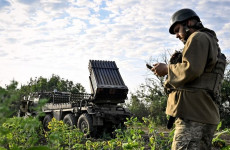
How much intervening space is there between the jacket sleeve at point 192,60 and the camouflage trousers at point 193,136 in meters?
0.37

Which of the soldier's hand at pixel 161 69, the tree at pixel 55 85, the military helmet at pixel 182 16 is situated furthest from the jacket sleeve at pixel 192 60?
the tree at pixel 55 85

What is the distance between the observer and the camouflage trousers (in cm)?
290

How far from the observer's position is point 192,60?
2904 mm

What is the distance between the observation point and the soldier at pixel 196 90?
2910 mm

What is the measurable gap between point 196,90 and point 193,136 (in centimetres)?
40

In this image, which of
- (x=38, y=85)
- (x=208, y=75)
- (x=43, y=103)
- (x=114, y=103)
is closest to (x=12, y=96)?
(x=43, y=103)

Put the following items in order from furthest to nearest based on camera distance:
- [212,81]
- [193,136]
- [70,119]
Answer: [70,119], [212,81], [193,136]

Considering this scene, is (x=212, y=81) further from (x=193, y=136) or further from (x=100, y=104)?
(x=100, y=104)

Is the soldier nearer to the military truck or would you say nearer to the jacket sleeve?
the jacket sleeve

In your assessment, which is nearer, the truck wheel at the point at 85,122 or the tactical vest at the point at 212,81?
the tactical vest at the point at 212,81

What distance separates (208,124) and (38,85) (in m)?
29.7

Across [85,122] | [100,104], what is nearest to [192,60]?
[85,122]

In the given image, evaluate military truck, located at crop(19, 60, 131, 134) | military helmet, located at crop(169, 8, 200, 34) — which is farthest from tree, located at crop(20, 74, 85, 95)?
military helmet, located at crop(169, 8, 200, 34)

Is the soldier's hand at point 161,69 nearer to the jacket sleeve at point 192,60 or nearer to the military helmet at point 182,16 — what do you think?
the jacket sleeve at point 192,60
